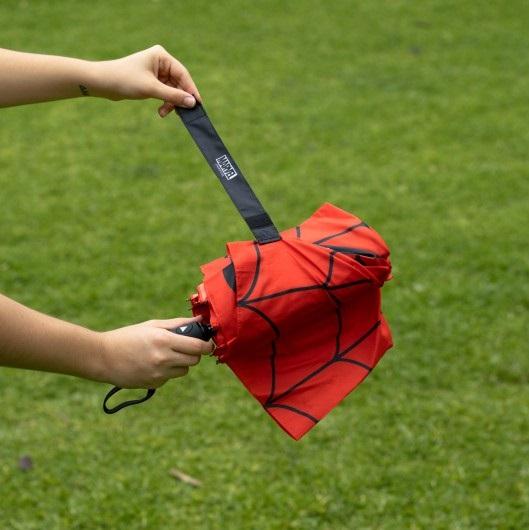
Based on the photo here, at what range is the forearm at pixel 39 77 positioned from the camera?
6.37 ft

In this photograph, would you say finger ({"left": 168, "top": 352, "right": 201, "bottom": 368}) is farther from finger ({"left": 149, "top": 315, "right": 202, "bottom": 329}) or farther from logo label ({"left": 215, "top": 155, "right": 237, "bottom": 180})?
logo label ({"left": 215, "top": 155, "right": 237, "bottom": 180})

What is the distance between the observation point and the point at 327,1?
797 cm

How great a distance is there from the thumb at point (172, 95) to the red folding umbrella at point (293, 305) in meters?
0.02

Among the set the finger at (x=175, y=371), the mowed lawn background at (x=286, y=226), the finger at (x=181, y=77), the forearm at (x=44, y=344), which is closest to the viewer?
the forearm at (x=44, y=344)

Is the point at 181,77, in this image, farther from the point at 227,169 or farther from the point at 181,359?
the point at 181,359

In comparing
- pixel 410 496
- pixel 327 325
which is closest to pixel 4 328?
Result: pixel 327 325

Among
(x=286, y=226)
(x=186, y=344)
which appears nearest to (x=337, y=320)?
(x=186, y=344)

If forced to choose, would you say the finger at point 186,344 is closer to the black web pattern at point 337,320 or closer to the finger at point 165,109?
the black web pattern at point 337,320

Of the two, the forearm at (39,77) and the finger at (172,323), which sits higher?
the forearm at (39,77)

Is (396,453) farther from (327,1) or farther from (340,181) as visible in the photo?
(327,1)

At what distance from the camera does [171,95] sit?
196 cm

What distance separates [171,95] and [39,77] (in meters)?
0.26

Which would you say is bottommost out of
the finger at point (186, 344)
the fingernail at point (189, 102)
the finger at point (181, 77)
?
the finger at point (186, 344)

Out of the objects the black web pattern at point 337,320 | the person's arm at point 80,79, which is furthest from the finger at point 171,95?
the black web pattern at point 337,320
